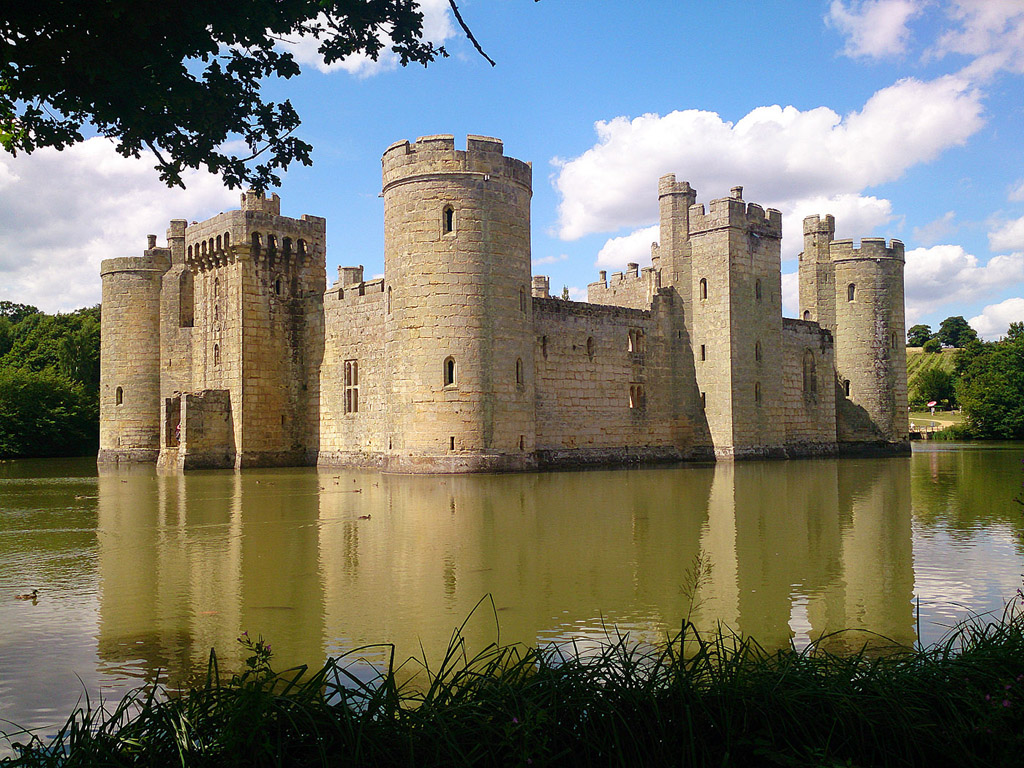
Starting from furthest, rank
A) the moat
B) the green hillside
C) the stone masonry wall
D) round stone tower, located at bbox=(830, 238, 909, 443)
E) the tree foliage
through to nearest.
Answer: the green hillside → the tree foliage → round stone tower, located at bbox=(830, 238, 909, 443) → the stone masonry wall → the moat

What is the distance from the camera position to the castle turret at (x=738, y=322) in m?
29.3

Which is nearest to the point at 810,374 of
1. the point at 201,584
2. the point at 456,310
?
the point at 456,310

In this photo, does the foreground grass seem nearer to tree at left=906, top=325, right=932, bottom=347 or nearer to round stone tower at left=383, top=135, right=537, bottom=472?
round stone tower at left=383, top=135, right=537, bottom=472

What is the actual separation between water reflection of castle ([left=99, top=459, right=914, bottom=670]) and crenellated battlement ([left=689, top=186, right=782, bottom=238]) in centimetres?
1382

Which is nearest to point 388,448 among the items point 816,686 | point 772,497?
point 772,497

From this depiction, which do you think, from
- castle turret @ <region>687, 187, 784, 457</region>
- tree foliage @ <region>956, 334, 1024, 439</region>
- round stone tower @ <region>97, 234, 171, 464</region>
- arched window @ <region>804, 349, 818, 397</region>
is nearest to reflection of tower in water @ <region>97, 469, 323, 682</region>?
castle turret @ <region>687, 187, 784, 457</region>

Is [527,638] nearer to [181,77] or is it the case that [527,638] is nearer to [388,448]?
[181,77]

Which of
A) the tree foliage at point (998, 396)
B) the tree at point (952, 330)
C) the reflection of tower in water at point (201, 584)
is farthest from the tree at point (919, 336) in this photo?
the reflection of tower in water at point (201, 584)

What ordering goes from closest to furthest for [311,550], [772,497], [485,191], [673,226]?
[311,550] → [772,497] → [485,191] → [673,226]

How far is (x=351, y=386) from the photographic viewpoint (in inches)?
1105

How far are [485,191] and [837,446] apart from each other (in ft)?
62.0

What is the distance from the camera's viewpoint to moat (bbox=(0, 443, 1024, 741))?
634 centimetres

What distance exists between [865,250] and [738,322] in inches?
358

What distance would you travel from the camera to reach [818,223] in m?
36.2
